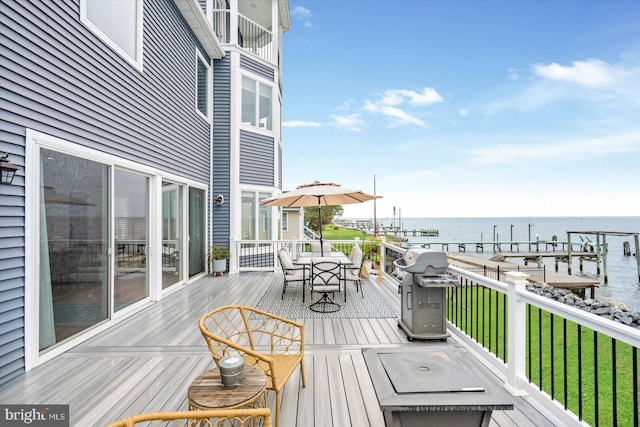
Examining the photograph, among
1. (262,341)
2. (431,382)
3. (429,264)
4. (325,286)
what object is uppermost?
(429,264)

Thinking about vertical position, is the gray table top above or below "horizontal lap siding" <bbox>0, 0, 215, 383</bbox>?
below

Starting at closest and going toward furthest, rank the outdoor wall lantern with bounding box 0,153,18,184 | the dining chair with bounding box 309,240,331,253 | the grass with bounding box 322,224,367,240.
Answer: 1. the outdoor wall lantern with bounding box 0,153,18,184
2. the dining chair with bounding box 309,240,331,253
3. the grass with bounding box 322,224,367,240

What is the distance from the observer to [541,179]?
33.7 meters

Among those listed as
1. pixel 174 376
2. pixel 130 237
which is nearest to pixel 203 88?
pixel 130 237

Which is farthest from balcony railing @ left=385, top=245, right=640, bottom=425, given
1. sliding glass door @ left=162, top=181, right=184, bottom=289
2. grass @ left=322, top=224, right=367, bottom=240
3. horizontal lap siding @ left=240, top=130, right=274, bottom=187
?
grass @ left=322, top=224, right=367, bottom=240

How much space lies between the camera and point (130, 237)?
4.46 meters

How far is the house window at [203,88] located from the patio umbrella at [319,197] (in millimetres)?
3566

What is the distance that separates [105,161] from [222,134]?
443 cm

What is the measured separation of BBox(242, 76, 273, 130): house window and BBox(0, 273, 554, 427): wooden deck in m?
5.94

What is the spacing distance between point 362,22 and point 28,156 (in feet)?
46.2

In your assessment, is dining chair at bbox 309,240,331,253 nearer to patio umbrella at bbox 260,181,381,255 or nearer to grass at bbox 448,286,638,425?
patio umbrella at bbox 260,181,381,255

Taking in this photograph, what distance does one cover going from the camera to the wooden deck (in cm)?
215

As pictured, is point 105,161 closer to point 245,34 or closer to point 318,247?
point 318,247

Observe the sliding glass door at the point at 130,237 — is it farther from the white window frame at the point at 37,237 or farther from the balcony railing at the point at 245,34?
the balcony railing at the point at 245,34
